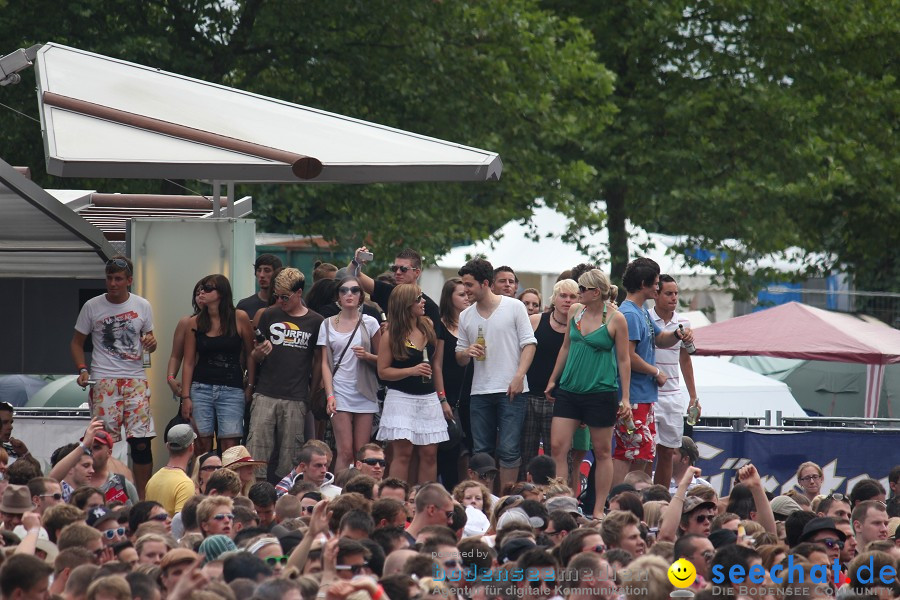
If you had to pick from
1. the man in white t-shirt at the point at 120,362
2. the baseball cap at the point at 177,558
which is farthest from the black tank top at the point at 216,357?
the baseball cap at the point at 177,558

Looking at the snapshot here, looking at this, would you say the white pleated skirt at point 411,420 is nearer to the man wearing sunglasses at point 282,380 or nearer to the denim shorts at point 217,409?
the man wearing sunglasses at point 282,380

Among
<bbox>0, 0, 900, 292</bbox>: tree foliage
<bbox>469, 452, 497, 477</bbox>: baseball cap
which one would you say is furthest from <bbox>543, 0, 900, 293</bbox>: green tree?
<bbox>469, 452, 497, 477</bbox>: baseball cap

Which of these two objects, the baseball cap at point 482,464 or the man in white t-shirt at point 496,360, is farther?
the man in white t-shirt at point 496,360

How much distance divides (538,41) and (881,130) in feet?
22.1

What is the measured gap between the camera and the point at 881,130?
2386cm

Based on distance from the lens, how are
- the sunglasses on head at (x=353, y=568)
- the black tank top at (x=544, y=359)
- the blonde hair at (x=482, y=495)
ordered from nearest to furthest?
1. the sunglasses on head at (x=353, y=568)
2. the blonde hair at (x=482, y=495)
3. the black tank top at (x=544, y=359)

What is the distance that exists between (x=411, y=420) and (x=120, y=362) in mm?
2317

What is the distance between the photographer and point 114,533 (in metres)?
8.23

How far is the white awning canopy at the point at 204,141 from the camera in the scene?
1071 centimetres

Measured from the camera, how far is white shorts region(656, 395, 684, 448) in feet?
37.1

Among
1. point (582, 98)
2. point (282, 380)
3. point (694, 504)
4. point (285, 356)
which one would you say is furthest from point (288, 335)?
point (582, 98)

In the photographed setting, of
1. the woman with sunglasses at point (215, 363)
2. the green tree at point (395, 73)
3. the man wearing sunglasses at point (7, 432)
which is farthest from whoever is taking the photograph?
the green tree at point (395, 73)

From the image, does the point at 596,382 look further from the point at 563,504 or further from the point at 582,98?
the point at 582,98

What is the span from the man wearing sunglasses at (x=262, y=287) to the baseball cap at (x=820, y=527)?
4.86 metres
